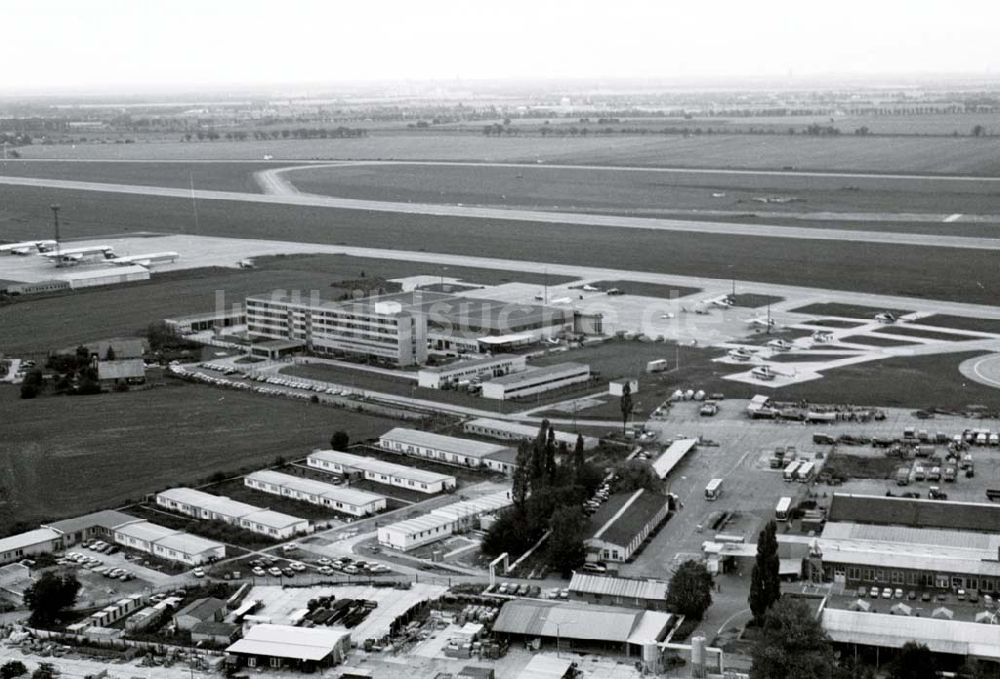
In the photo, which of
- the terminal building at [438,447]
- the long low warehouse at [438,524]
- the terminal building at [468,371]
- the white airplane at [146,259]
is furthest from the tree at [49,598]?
the white airplane at [146,259]

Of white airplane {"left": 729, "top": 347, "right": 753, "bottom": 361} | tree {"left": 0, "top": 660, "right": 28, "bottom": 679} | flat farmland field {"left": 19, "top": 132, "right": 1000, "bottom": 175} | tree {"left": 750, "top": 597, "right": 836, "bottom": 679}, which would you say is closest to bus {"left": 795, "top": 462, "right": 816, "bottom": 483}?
tree {"left": 750, "top": 597, "right": 836, "bottom": 679}

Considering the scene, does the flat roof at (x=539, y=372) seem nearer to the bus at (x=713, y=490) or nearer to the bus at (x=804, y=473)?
the bus at (x=713, y=490)

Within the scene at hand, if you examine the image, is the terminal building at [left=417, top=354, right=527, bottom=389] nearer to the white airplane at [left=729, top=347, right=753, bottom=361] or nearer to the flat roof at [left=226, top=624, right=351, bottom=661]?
the white airplane at [left=729, top=347, right=753, bottom=361]

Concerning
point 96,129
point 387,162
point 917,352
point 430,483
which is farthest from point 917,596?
point 96,129

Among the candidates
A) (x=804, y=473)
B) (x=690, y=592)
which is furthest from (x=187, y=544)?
(x=804, y=473)

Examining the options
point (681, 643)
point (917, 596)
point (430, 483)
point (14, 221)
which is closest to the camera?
point (681, 643)

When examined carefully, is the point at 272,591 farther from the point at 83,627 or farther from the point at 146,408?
the point at 146,408

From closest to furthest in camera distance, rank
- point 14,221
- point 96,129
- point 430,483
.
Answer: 1. point 430,483
2. point 14,221
3. point 96,129

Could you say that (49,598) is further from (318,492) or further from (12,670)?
(318,492)
